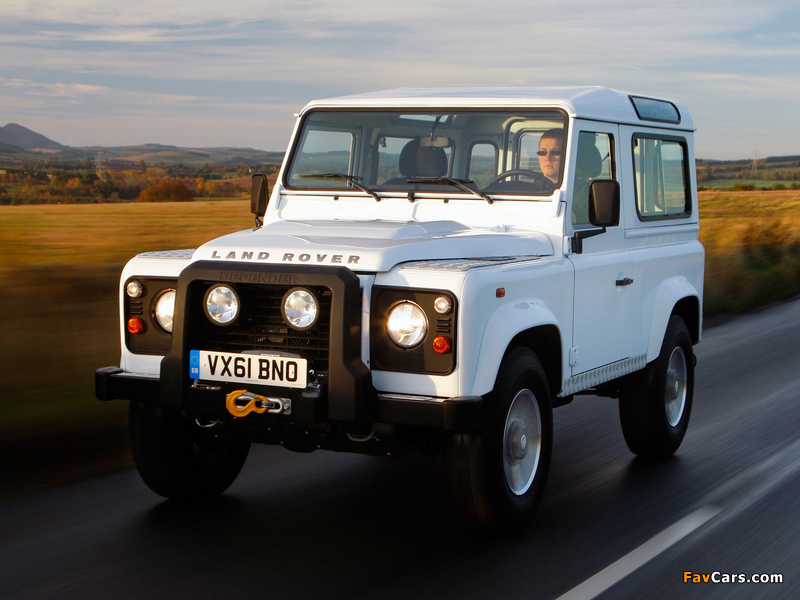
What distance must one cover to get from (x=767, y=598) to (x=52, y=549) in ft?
9.91

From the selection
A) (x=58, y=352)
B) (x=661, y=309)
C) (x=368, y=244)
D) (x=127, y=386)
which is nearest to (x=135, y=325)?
(x=127, y=386)

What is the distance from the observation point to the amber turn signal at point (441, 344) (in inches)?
158

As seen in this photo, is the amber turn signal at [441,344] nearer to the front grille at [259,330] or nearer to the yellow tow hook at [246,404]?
the front grille at [259,330]

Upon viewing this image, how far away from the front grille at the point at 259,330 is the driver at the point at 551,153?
5.81 ft

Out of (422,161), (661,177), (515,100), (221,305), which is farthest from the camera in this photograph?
(661,177)

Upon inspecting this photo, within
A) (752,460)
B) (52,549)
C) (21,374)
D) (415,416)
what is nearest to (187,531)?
(52,549)

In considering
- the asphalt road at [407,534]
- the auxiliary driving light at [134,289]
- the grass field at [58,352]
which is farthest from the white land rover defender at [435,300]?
the grass field at [58,352]

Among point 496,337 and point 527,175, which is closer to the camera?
point 496,337

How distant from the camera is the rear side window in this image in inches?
241

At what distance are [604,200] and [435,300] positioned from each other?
1.44m

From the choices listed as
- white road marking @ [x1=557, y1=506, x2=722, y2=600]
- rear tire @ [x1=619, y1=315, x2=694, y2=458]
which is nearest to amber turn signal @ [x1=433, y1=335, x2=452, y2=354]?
white road marking @ [x1=557, y1=506, x2=722, y2=600]

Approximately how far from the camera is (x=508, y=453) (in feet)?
14.7

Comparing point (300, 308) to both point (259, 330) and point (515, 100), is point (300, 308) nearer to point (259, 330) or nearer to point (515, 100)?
point (259, 330)

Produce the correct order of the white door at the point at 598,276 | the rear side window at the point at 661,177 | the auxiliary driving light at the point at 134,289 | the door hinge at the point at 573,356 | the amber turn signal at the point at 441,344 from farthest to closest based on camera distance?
the rear side window at the point at 661,177 → the white door at the point at 598,276 → the door hinge at the point at 573,356 → the auxiliary driving light at the point at 134,289 → the amber turn signal at the point at 441,344
